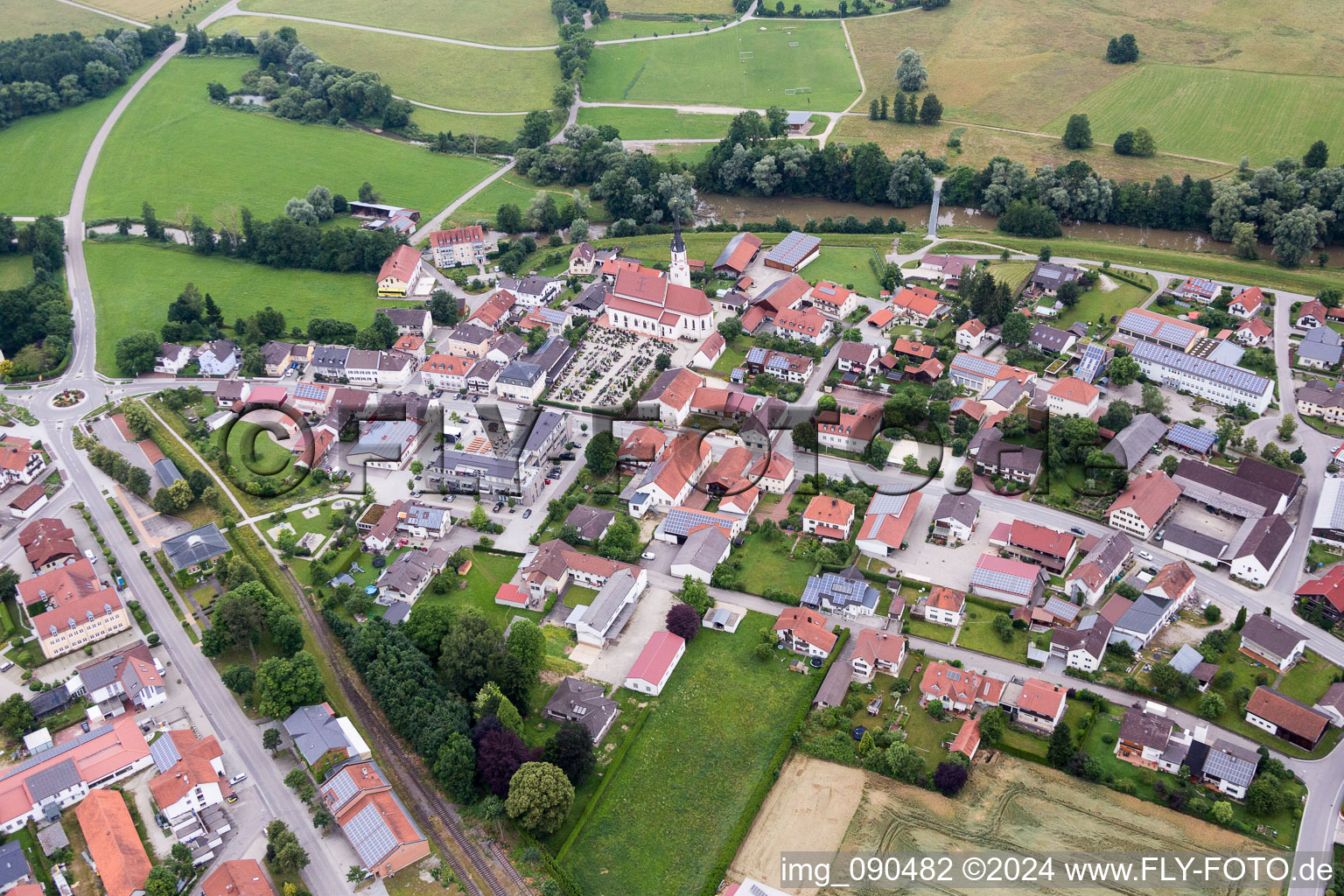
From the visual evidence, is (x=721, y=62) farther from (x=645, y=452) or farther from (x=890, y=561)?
(x=890, y=561)

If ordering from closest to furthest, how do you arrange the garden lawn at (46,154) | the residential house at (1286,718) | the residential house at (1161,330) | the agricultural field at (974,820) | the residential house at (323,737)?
1. the agricultural field at (974,820)
2. the residential house at (1286,718)
3. the residential house at (323,737)
4. the residential house at (1161,330)
5. the garden lawn at (46,154)

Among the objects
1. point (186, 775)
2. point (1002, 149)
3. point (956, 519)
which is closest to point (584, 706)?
point (186, 775)

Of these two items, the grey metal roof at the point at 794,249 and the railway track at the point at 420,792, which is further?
the grey metal roof at the point at 794,249

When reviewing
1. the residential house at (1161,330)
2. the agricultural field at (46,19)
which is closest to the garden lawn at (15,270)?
the agricultural field at (46,19)

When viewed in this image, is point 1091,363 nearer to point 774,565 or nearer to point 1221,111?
point 774,565

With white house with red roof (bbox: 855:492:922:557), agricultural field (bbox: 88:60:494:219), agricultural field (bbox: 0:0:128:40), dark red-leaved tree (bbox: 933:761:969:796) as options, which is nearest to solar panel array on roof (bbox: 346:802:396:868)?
dark red-leaved tree (bbox: 933:761:969:796)

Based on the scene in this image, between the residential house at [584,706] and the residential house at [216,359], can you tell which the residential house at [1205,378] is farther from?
the residential house at [216,359]

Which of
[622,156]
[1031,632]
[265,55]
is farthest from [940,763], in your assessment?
[265,55]
